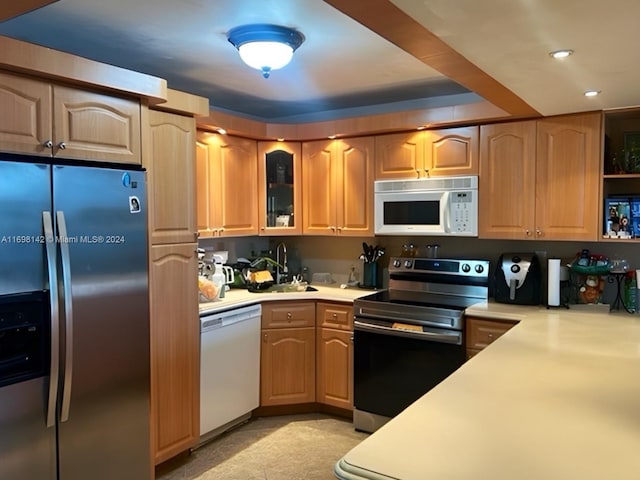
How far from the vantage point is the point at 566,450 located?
4.09ft

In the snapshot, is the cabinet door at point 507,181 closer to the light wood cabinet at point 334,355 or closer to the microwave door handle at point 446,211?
the microwave door handle at point 446,211

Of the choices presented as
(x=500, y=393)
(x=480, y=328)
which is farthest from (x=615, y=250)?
(x=500, y=393)

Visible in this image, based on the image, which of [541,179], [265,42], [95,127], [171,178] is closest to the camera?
[95,127]

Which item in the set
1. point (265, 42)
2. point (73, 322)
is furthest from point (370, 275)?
point (73, 322)

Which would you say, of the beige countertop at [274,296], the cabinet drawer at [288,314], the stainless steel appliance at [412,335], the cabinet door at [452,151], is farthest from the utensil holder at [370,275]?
the cabinet door at [452,151]

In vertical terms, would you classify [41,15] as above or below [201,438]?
above

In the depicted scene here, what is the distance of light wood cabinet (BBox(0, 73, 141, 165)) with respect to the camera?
2.04m

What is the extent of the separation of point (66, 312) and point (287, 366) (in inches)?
73.1

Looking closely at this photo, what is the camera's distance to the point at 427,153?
3602 mm

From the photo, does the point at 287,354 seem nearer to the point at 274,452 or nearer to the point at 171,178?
the point at 274,452

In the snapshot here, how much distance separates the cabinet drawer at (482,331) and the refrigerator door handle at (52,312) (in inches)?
87.2

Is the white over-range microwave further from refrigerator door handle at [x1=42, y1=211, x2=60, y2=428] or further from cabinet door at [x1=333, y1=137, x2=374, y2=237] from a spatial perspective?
refrigerator door handle at [x1=42, y1=211, x2=60, y2=428]

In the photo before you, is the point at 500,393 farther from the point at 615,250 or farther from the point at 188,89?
the point at 188,89

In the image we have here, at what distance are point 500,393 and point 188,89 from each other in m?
2.92
